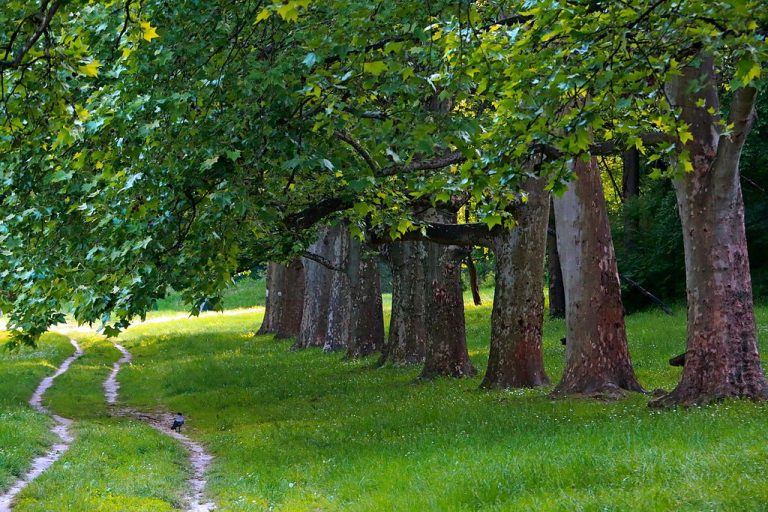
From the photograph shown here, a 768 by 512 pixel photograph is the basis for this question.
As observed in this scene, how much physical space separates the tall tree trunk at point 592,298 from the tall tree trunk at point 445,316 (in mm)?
5009

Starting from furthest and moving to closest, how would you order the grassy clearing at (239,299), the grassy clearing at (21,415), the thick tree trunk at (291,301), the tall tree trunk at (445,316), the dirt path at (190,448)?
the grassy clearing at (239,299) < the thick tree trunk at (291,301) < the tall tree trunk at (445,316) < the grassy clearing at (21,415) < the dirt path at (190,448)

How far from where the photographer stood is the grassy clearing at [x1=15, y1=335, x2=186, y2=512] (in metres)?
10.6

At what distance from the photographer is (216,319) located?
62500mm

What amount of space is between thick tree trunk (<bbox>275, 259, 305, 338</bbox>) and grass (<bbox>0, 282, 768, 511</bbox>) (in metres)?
15.5

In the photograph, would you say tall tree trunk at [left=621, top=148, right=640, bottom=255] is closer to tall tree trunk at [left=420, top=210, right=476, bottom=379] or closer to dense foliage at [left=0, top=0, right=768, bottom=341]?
tall tree trunk at [left=420, top=210, right=476, bottom=379]

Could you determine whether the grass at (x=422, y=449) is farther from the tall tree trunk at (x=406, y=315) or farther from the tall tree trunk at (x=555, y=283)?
the tall tree trunk at (x=555, y=283)

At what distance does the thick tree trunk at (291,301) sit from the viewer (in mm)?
40250

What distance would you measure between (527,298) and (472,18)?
397 inches

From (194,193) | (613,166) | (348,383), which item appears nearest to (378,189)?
(194,193)

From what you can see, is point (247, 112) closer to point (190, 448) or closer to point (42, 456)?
point (42, 456)

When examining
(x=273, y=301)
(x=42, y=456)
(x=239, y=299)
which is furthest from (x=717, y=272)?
(x=239, y=299)

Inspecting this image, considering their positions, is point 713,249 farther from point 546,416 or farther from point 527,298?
point 527,298

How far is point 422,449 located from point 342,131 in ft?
14.4

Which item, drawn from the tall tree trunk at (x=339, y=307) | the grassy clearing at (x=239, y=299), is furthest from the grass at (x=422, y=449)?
the grassy clearing at (x=239, y=299)
